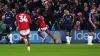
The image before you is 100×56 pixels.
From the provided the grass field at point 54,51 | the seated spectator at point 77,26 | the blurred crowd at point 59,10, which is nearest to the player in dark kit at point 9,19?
the blurred crowd at point 59,10

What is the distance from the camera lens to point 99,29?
23109 mm

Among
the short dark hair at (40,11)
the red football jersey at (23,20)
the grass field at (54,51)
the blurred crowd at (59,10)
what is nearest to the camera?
the grass field at (54,51)

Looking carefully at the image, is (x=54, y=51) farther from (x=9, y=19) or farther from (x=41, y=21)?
(x=9, y=19)

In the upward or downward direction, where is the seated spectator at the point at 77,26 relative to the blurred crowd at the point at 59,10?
downward

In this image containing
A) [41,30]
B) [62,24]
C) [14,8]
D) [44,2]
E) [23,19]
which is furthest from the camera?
[14,8]

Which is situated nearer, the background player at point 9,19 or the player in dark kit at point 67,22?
the player in dark kit at point 67,22

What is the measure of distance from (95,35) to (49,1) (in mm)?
4507

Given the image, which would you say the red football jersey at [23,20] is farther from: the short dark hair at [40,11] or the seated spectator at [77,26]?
the short dark hair at [40,11]

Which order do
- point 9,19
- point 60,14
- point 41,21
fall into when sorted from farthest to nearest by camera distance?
1. point 60,14
2. point 9,19
3. point 41,21

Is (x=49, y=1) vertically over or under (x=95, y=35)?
over

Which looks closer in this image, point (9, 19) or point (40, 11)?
point (9, 19)

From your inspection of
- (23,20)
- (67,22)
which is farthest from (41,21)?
(23,20)

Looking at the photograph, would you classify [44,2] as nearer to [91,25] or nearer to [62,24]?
[62,24]

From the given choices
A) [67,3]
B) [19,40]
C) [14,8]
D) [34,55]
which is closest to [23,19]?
[34,55]
